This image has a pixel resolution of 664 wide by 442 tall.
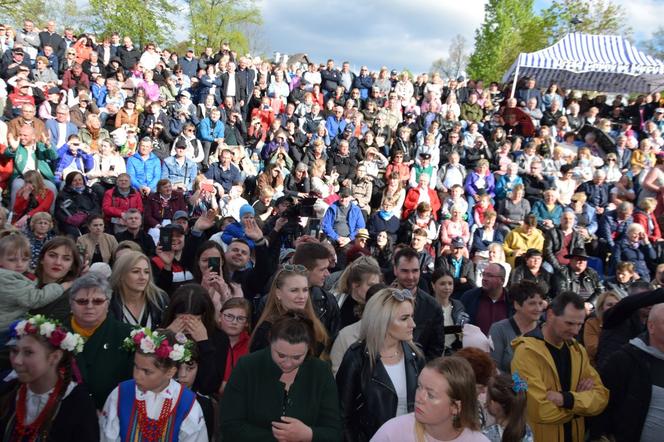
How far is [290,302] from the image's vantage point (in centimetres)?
358

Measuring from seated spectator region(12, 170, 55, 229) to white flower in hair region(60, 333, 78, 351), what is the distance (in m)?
5.03

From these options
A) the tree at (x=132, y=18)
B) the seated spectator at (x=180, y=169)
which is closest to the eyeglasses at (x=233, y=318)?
the seated spectator at (x=180, y=169)

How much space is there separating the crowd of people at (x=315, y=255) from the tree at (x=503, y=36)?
15.5m

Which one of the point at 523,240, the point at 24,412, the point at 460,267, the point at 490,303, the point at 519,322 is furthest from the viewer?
the point at 523,240

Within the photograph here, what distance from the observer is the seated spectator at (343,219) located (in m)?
8.65

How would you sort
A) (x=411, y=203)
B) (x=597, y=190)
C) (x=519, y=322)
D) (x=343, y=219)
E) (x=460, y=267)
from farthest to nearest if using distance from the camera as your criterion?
(x=597, y=190) < (x=411, y=203) < (x=343, y=219) < (x=460, y=267) < (x=519, y=322)

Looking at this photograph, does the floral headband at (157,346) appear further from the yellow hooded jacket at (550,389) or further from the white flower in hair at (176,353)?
the yellow hooded jacket at (550,389)

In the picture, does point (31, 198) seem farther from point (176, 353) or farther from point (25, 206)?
point (176, 353)

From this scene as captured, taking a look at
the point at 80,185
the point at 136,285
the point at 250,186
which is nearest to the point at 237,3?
the point at 250,186

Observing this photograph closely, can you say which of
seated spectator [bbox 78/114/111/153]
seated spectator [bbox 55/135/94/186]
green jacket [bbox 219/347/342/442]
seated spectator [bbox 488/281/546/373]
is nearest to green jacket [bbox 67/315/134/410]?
green jacket [bbox 219/347/342/442]

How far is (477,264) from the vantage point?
8.05 metres

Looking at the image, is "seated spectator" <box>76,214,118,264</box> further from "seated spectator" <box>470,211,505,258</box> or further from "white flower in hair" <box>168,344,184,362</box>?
"seated spectator" <box>470,211,505,258</box>

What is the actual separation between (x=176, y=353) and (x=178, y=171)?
715cm

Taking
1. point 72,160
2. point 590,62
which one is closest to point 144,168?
point 72,160
